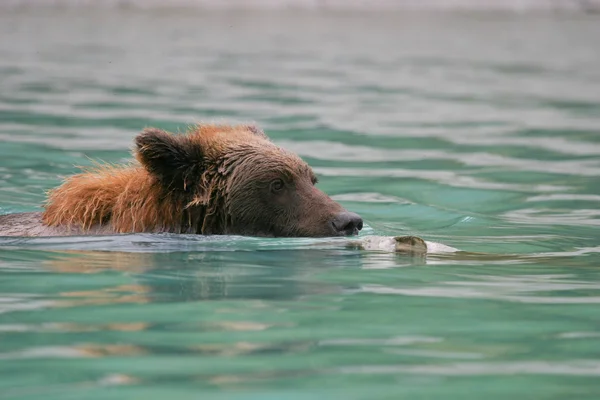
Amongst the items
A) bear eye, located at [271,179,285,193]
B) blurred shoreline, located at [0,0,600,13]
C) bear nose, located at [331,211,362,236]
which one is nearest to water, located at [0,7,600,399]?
bear nose, located at [331,211,362,236]

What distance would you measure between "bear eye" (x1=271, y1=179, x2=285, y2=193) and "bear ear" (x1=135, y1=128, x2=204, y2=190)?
54 cm

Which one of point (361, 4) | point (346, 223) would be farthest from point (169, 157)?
point (361, 4)

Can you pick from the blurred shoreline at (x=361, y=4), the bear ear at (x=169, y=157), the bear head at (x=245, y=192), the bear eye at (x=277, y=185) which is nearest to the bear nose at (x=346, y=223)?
the bear head at (x=245, y=192)

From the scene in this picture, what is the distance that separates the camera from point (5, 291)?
7641mm

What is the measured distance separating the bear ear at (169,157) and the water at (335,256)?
44 centimetres

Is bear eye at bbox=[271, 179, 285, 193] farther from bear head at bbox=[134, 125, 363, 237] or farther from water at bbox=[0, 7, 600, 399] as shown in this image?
water at bbox=[0, 7, 600, 399]

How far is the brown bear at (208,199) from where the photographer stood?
30.0 ft

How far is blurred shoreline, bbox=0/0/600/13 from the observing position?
53.1 metres

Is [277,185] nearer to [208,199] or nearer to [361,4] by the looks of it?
[208,199]

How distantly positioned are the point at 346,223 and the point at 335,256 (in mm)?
339

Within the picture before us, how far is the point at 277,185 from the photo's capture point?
30.6ft

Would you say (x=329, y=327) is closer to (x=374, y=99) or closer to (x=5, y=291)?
(x=5, y=291)

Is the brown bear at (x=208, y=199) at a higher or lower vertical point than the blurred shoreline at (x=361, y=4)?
lower

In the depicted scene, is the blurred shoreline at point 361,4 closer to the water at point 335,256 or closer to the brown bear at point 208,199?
the water at point 335,256
